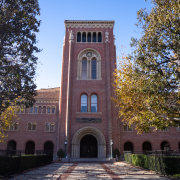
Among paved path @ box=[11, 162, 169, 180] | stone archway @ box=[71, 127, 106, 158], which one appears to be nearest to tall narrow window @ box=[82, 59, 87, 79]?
stone archway @ box=[71, 127, 106, 158]

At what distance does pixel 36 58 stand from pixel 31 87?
2.04 meters

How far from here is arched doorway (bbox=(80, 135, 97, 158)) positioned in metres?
31.5

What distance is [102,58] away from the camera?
33.5 meters

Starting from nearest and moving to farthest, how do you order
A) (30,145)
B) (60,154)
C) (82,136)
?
(60,154), (82,136), (30,145)

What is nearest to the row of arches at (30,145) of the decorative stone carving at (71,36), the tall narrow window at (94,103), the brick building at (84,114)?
the brick building at (84,114)

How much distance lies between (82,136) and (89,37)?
16.6 meters

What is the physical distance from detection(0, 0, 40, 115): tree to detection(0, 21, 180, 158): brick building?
16.5m

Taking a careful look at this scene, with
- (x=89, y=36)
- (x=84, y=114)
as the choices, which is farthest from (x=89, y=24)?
(x=84, y=114)

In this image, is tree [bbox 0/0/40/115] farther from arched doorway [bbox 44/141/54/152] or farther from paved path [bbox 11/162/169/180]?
arched doorway [bbox 44/141/54/152]

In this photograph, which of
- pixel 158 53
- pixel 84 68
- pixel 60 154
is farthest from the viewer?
pixel 84 68

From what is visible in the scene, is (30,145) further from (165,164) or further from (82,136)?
(165,164)

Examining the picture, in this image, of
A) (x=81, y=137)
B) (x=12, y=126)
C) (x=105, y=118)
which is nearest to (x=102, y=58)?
(x=105, y=118)

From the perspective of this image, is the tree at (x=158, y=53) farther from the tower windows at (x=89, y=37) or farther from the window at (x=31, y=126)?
the window at (x=31, y=126)

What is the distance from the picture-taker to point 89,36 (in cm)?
3512
